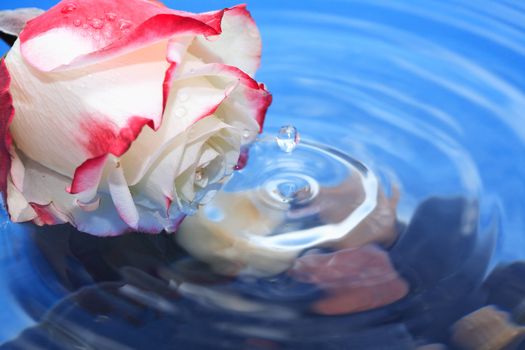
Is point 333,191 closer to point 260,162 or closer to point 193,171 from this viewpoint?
point 260,162

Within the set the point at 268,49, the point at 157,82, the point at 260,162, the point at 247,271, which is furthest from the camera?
the point at 268,49

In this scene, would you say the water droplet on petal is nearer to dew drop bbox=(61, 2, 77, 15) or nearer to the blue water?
dew drop bbox=(61, 2, 77, 15)

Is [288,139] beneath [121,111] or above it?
above

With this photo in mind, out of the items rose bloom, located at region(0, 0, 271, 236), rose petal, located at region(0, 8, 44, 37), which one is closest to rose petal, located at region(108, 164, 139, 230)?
rose bloom, located at region(0, 0, 271, 236)

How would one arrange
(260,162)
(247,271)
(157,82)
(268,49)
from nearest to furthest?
(157,82) < (247,271) < (260,162) < (268,49)

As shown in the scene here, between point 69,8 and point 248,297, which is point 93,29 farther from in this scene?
point 248,297

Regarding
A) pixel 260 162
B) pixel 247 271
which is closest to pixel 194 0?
pixel 260 162

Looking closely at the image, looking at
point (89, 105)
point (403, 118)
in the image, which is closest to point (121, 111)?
point (89, 105)
